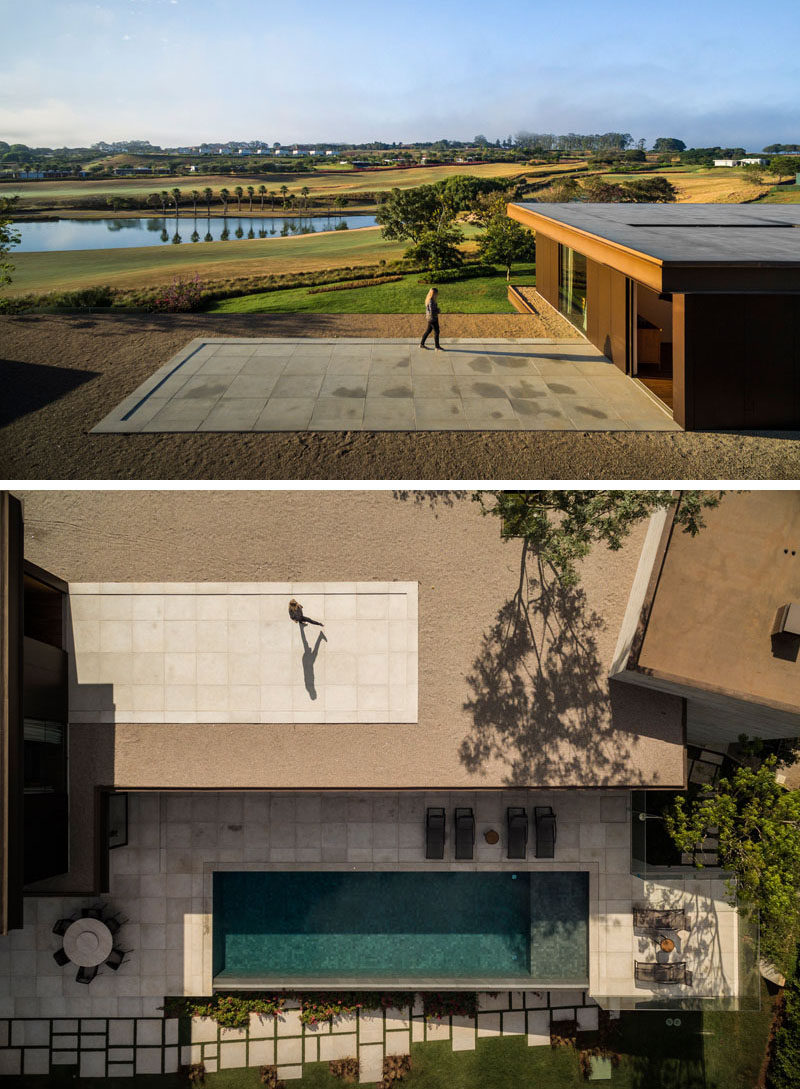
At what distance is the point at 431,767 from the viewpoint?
47.6 feet

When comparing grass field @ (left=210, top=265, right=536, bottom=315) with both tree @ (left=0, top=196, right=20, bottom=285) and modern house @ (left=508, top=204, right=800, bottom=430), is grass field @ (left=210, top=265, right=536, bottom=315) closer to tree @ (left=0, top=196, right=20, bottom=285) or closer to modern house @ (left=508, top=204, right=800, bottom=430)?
modern house @ (left=508, top=204, right=800, bottom=430)

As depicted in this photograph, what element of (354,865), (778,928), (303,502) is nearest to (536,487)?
(303,502)

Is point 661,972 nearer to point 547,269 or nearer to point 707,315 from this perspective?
point 707,315

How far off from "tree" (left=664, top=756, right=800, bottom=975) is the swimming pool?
10.9 ft

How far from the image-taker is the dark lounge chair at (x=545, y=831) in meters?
16.2

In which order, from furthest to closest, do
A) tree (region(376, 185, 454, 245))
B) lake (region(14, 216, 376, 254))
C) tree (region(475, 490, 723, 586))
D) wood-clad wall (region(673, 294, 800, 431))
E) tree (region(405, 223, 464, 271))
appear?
1. tree (region(376, 185, 454, 245))
2. tree (region(405, 223, 464, 271))
3. lake (region(14, 216, 376, 254))
4. wood-clad wall (region(673, 294, 800, 431))
5. tree (region(475, 490, 723, 586))

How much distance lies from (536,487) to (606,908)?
1114cm

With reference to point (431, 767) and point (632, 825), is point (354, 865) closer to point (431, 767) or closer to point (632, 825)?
→ point (431, 767)

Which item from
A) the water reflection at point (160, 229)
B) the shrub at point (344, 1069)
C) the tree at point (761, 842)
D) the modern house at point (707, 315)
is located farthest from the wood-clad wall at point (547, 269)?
the shrub at point (344, 1069)

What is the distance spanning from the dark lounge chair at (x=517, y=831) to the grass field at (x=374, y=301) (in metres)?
15.5

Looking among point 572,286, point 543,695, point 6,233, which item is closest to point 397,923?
point 543,695

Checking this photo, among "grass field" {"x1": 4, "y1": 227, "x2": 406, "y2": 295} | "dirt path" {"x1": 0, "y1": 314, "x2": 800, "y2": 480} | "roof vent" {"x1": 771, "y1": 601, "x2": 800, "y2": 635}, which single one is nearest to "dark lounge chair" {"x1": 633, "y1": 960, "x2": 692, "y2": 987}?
"roof vent" {"x1": 771, "y1": 601, "x2": 800, "y2": 635}

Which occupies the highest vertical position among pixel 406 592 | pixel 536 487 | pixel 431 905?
pixel 536 487

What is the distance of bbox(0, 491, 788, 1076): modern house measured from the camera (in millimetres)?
13438
